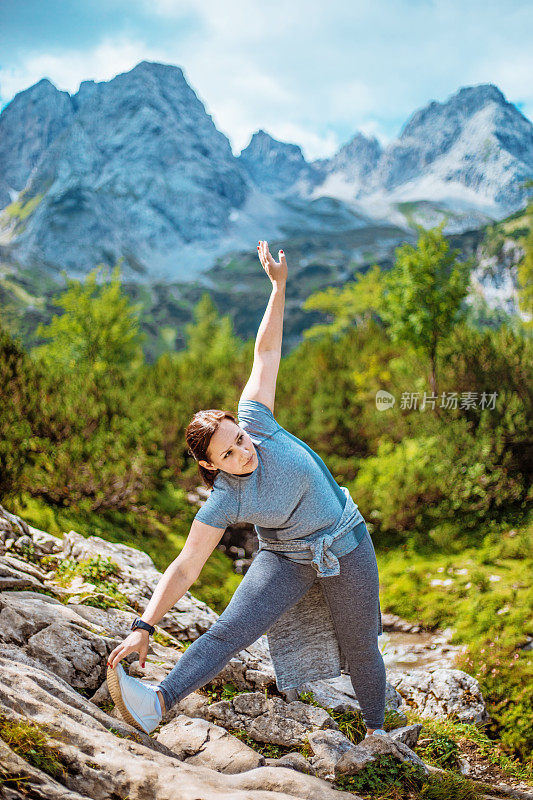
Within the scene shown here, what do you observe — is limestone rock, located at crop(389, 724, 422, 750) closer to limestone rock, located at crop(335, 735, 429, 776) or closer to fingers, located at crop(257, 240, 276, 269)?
limestone rock, located at crop(335, 735, 429, 776)

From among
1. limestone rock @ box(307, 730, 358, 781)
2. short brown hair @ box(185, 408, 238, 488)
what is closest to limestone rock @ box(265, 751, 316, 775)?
limestone rock @ box(307, 730, 358, 781)

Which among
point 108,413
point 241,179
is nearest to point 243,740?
point 108,413

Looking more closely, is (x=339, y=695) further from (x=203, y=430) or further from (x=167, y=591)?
(x=203, y=430)

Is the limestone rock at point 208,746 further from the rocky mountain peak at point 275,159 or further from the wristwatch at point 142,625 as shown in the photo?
the rocky mountain peak at point 275,159

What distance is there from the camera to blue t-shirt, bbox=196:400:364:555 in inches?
74.0

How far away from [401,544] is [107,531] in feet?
10.4

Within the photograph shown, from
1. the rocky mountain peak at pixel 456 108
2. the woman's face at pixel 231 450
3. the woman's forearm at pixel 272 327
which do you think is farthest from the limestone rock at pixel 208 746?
the rocky mountain peak at pixel 456 108

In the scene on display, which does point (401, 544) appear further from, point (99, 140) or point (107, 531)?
point (99, 140)

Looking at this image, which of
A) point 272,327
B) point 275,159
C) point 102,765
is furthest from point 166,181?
point 102,765

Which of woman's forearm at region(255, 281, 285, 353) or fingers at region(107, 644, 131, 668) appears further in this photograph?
woman's forearm at region(255, 281, 285, 353)

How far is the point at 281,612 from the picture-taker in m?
1.99

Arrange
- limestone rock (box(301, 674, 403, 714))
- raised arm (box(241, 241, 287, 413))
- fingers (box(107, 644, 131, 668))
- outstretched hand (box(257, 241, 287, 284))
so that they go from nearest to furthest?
fingers (box(107, 644, 131, 668))
raised arm (box(241, 241, 287, 413))
outstretched hand (box(257, 241, 287, 284))
limestone rock (box(301, 674, 403, 714))

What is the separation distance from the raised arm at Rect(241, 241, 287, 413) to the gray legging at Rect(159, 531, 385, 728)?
A: 606 millimetres

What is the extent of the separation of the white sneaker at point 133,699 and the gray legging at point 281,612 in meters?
0.05
